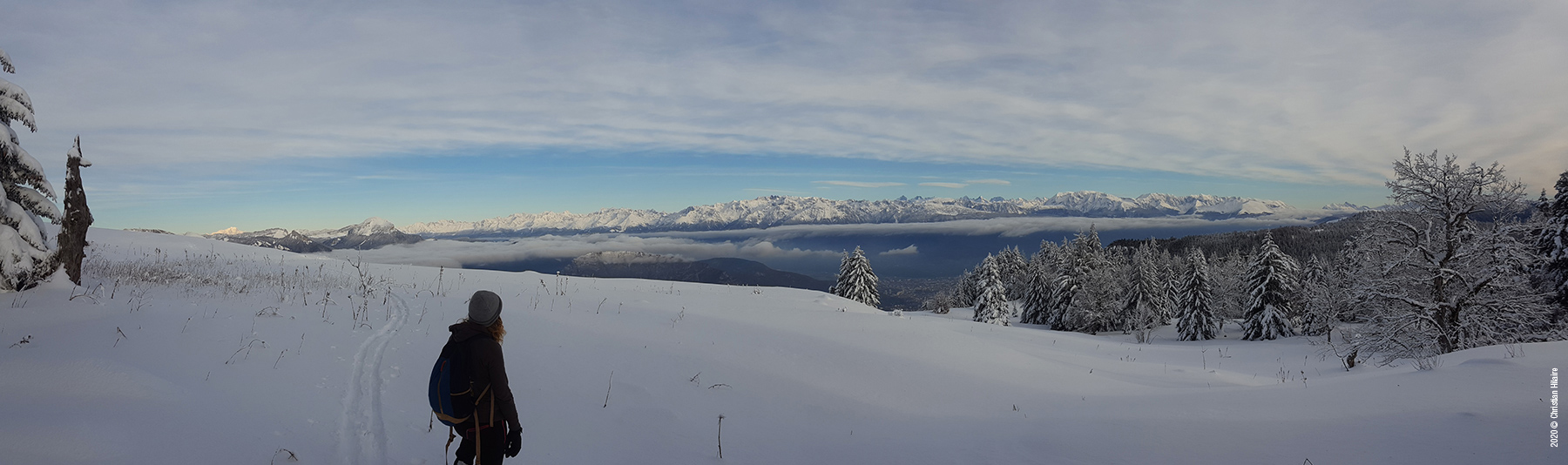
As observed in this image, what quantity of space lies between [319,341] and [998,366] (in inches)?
367

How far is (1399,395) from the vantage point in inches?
217

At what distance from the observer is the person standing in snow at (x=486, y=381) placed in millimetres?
3891

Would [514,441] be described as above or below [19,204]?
below

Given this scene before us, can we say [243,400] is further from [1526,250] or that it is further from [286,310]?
[1526,250]

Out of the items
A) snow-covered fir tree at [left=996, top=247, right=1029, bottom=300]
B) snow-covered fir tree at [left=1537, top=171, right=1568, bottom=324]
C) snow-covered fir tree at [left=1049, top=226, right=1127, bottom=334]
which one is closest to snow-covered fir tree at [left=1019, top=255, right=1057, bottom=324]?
snow-covered fir tree at [left=1049, top=226, right=1127, bottom=334]

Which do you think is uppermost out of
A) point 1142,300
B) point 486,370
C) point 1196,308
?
point 486,370

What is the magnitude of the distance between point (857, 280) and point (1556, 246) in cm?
3523

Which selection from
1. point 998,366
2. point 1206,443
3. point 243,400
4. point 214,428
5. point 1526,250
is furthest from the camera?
point 1526,250

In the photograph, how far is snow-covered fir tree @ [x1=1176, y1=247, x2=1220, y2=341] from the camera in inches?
1603

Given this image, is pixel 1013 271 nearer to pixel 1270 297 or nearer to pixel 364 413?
pixel 1270 297

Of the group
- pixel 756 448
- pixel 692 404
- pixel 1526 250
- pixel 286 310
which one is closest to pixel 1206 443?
pixel 756 448

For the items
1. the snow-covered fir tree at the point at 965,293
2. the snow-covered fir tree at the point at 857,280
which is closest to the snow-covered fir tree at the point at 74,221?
the snow-covered fir tree at the point at 857,280

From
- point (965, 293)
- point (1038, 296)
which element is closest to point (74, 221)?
point (1038, 296)

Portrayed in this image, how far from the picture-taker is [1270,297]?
121 ft
